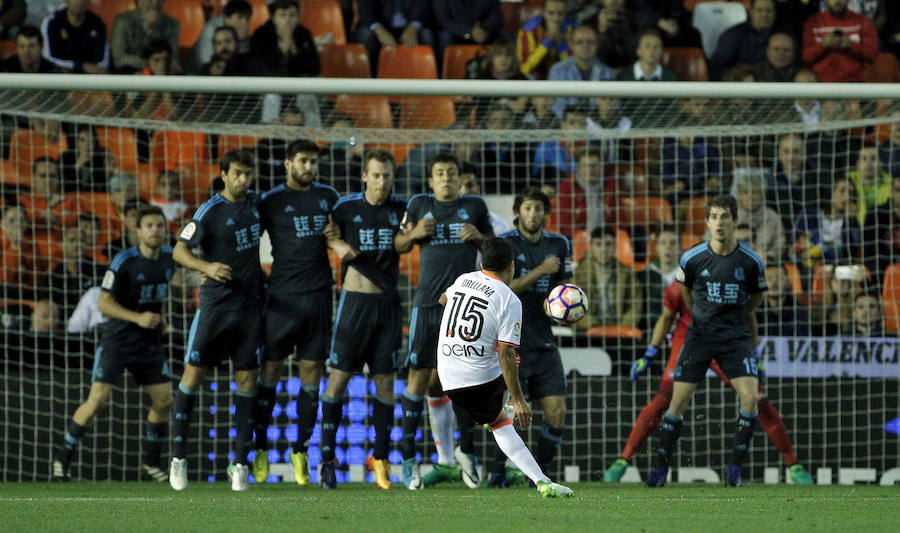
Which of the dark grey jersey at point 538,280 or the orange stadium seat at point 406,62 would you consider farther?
the orange stadium seat at point 406,62

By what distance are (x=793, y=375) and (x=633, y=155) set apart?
2737mm

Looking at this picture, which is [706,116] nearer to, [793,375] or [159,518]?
[793,375]

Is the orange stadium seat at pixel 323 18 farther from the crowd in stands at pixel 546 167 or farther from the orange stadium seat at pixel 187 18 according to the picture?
the orange stadium seat at pixel 187 18

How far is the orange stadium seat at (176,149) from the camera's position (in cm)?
1111

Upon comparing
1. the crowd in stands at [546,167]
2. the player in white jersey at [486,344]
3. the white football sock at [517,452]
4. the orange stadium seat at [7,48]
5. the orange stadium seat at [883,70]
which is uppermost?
the orange stadium seat at [7,48]

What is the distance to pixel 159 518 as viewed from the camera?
18.1 ft

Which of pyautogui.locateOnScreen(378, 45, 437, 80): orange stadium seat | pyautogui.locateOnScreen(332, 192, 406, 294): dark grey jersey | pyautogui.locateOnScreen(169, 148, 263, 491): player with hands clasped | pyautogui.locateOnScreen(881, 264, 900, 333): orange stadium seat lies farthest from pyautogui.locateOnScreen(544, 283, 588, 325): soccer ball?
pyautogui.locateOnScreen(378, 45, 437, 80): orange stadium seat

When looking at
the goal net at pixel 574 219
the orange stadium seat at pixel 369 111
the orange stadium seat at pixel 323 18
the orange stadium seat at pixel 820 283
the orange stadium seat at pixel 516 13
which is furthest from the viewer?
the orange stadium seat at pixel 516 13

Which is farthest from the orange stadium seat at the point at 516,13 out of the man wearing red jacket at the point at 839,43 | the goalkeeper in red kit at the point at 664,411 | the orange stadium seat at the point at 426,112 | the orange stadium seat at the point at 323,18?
the goalkeeper in red kit at the point at 664,411

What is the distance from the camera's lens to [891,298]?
411 inches

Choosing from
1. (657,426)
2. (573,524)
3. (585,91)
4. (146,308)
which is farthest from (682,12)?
(573,524)

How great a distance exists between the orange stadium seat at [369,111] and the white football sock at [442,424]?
321 cm

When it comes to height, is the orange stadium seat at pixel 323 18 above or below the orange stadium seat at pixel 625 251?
above

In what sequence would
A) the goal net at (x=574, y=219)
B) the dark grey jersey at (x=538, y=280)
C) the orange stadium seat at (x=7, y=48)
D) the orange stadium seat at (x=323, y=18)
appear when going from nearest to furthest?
the dark grey jersey at (x=538, y=280), the goal net at (x=574, y=219), the orange stadium seat at (x=7, y=48), the orange stadium seat at (x=323, y=18)
